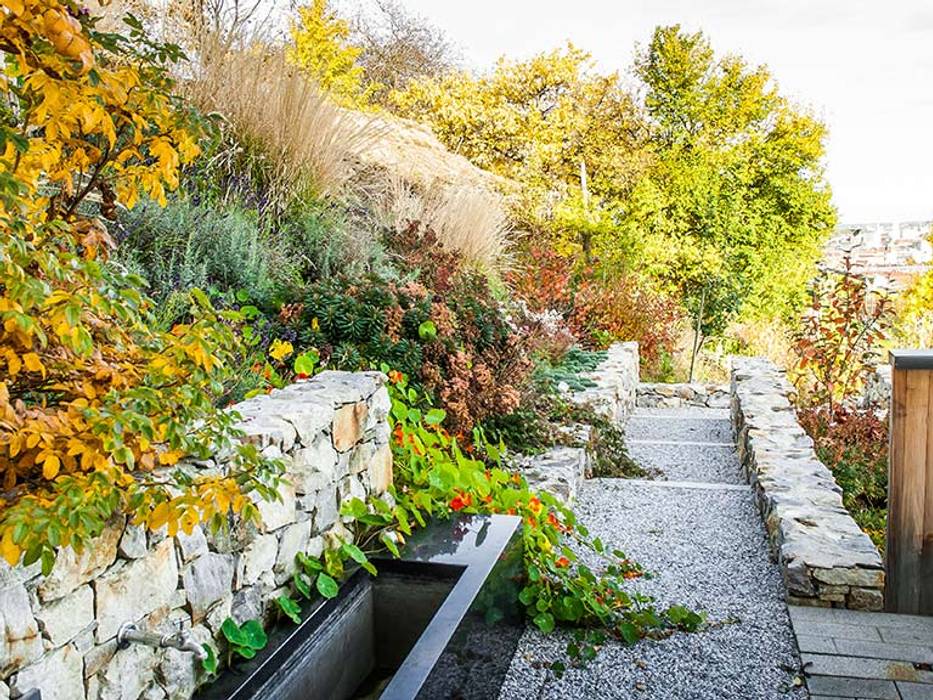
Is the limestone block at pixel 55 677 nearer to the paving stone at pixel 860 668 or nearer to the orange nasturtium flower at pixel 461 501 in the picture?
the orange nasturtium flower at pixel 461 501

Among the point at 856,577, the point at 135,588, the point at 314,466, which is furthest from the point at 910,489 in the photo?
the point at 135,588

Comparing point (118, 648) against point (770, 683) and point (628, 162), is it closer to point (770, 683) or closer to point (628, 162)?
point (770, 683)

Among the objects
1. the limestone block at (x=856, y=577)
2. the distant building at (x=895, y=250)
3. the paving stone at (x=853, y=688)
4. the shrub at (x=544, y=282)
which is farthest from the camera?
the distant building at (x=895, y=250)

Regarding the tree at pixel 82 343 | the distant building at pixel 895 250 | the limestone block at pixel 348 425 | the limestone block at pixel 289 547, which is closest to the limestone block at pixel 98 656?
the tree at pixel 82 343

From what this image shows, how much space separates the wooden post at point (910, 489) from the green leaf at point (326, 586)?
1.95m

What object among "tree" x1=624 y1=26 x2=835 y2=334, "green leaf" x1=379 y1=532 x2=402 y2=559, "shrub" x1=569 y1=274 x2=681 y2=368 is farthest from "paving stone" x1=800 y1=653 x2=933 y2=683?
"tree" x1=624 y1=26 x2=835 y2=334

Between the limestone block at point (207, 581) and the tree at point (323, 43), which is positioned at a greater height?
the tree at point (323, 43)

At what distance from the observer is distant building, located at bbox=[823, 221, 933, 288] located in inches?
392

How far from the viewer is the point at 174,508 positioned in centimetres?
132

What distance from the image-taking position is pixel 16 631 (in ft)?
3.86

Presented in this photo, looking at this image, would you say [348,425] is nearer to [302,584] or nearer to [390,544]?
[390,544]

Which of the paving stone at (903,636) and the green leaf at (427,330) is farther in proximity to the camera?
the green leaf at (427,330)

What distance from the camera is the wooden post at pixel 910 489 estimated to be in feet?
8.80

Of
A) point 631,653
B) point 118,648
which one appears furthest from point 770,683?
point 118,648
